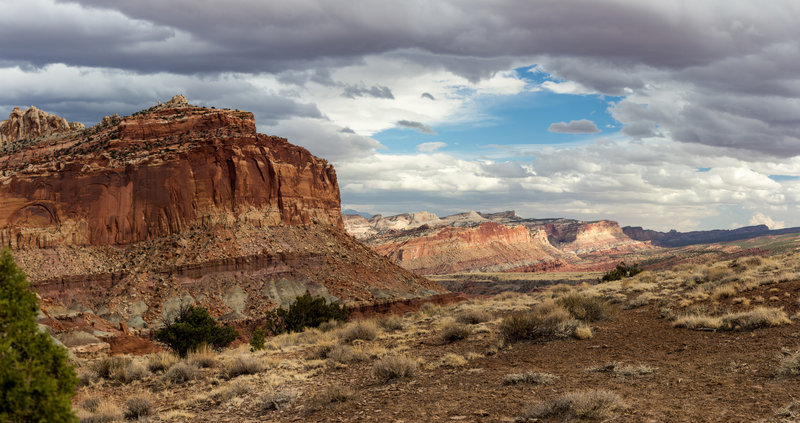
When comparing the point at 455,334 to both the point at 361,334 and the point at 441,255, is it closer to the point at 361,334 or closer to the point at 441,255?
the point at 361,334

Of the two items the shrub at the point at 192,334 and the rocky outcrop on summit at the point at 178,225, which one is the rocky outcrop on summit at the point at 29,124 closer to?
the rocky outcrop on summit at the point at 178,225

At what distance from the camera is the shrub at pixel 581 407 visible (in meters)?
8.22

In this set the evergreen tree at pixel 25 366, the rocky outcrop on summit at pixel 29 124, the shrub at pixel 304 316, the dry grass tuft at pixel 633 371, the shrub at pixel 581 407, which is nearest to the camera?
the evergreen tree at pixel 25 366

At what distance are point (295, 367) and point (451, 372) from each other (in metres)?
5.95

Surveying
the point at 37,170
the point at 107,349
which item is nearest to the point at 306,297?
the point at 107,349

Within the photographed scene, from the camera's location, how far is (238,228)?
210 feet

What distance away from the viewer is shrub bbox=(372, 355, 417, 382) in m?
13.0

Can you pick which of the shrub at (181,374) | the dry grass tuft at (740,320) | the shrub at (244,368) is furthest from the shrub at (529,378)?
the shrub at (181,374)

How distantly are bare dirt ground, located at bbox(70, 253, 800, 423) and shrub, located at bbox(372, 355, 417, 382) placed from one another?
0.85ft

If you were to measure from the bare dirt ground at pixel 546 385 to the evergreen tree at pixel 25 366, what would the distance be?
4.86m

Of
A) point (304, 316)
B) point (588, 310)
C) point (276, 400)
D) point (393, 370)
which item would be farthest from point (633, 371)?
point (304, 316)

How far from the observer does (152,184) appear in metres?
64.3

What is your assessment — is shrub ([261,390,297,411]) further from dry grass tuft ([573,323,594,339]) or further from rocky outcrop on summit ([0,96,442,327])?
rocky outcrop on summit ([0,96,442,327])

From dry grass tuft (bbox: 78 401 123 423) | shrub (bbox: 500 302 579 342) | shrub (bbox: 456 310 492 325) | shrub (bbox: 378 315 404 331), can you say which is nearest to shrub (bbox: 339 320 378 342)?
shrub (bbox: 378 315 404 331)
